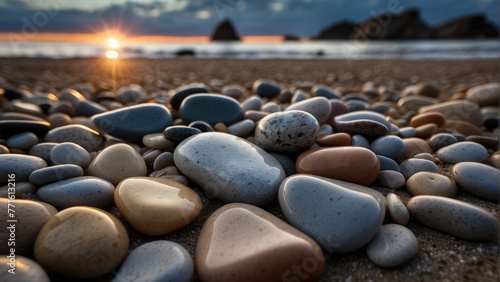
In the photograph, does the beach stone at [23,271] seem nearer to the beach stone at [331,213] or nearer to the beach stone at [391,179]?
the beach stone at [331,213]

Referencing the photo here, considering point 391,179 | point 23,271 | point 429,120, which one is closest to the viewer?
point 23,271

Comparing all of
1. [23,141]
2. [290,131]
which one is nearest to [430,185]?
[290,131]

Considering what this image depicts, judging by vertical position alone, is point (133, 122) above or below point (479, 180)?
above

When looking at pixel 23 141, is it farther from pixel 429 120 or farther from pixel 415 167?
pixel 429 120

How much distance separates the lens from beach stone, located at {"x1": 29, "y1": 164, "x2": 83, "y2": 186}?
161cm

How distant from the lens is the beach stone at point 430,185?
5.31 feet

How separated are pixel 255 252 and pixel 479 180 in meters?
1.39

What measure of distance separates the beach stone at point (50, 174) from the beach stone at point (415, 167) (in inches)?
77.6

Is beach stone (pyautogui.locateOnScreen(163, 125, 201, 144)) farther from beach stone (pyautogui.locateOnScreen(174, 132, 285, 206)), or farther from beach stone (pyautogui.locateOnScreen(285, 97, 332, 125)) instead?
beach stone (pyautogui.locateOnScreen(285, 97, 332, 125))

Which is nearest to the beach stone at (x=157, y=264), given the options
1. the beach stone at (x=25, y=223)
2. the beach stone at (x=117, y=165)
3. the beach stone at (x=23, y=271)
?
the beach stone at (x=23, y=271)

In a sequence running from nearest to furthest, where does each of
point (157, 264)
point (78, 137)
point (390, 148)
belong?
1. point (157, 264)
2. point (390, 148)
3. point (78, 137)

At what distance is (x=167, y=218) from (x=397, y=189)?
4.29 feet

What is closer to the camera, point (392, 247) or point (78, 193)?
point (392, 247)

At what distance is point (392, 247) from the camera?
121 centimetres
